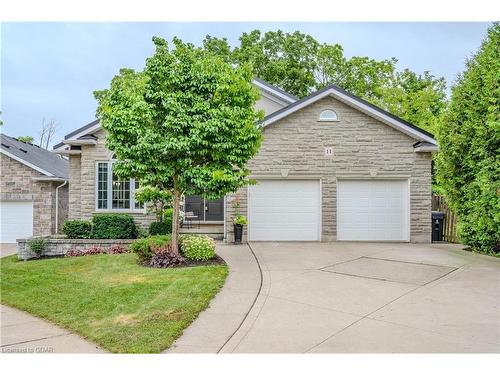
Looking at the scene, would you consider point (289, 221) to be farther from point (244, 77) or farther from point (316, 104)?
point (244, 77)

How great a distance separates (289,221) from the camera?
11750 mm

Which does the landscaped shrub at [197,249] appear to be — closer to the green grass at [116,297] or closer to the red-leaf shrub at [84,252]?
the green grass at [116,297]

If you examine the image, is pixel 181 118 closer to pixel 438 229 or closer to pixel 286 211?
pixel 286 211

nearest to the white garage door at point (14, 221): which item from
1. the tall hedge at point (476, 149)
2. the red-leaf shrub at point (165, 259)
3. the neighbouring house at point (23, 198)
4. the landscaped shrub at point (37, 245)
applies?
the neighbouring house at point (23, 198)

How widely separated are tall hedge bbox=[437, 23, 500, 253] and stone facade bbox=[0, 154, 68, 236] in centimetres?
1580

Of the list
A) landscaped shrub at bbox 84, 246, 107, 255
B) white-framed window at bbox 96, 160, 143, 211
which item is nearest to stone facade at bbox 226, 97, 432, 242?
white-framed window at bbox 96, 160, 143, 211

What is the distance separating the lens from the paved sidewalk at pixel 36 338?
4.07 metres

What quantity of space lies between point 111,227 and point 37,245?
221 centimetres

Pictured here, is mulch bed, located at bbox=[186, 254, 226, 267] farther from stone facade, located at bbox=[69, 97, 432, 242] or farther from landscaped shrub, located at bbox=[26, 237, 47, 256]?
landscaped shrub, located at bbox=[26, 237, 47, 256]

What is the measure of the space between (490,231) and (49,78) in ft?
92.6

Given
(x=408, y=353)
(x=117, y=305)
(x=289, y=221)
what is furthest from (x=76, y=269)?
(x=408, y=353)

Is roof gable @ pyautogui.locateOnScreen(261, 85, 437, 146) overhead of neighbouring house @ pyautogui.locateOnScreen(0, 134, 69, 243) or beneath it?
overhead

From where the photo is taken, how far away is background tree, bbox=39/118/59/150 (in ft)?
127

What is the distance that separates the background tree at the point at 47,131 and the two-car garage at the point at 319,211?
36.2 m
